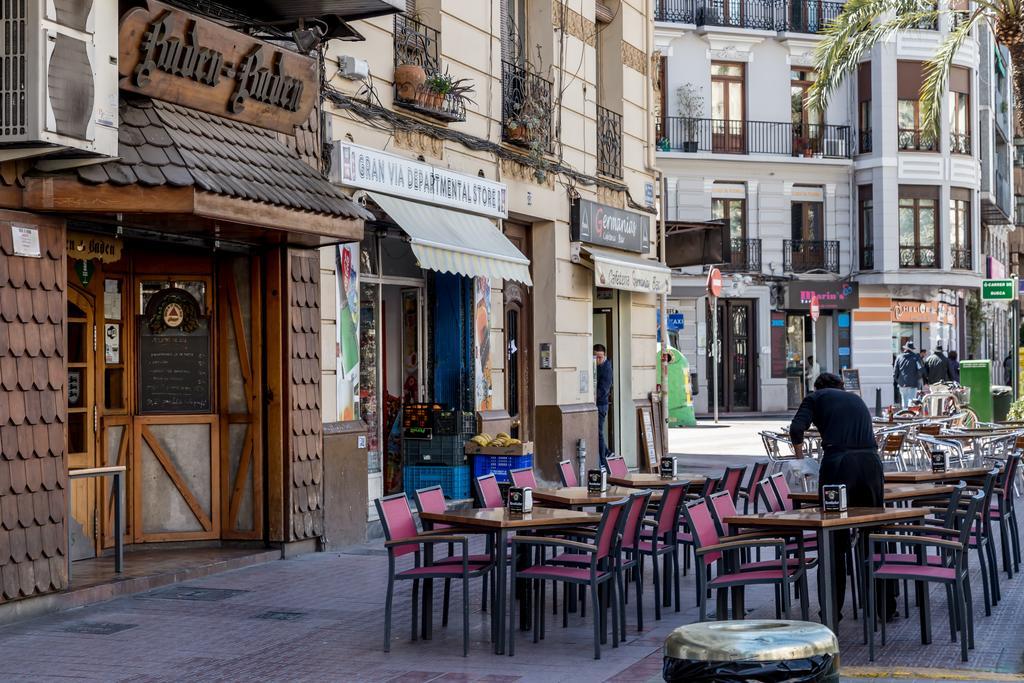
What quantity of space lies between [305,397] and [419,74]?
12.2 ft

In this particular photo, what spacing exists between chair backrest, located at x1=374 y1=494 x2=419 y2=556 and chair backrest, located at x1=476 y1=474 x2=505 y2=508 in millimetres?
1188

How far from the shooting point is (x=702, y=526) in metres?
8.62

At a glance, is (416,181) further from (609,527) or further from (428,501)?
(609,527)

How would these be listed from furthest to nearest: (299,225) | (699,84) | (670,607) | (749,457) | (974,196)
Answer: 1. (974,196)
2. (699,84)
3. (749,457)
4. (299,225)
5. (670,607)

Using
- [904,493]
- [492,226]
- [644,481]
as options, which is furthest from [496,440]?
[904,493]

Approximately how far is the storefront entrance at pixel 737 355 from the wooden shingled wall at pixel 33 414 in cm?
3149

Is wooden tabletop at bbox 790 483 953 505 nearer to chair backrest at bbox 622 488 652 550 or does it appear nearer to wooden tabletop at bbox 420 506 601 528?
chair backrest at bbox 622 488 652 550

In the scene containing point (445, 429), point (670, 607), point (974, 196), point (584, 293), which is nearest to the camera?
point (670, 607)

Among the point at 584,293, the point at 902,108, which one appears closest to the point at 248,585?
the point at 584,293

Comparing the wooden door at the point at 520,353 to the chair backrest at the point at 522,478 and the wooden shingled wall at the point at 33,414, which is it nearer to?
the chair backrest at the point at 522,478

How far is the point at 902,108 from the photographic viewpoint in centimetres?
4162

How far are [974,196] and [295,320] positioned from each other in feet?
115

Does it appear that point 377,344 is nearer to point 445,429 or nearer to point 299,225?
point 445,429

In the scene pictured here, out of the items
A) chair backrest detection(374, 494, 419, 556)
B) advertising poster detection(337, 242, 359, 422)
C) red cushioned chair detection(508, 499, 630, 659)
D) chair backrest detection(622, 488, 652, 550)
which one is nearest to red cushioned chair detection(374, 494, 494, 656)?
chair backrest detection(374, 494, 419, 556)
